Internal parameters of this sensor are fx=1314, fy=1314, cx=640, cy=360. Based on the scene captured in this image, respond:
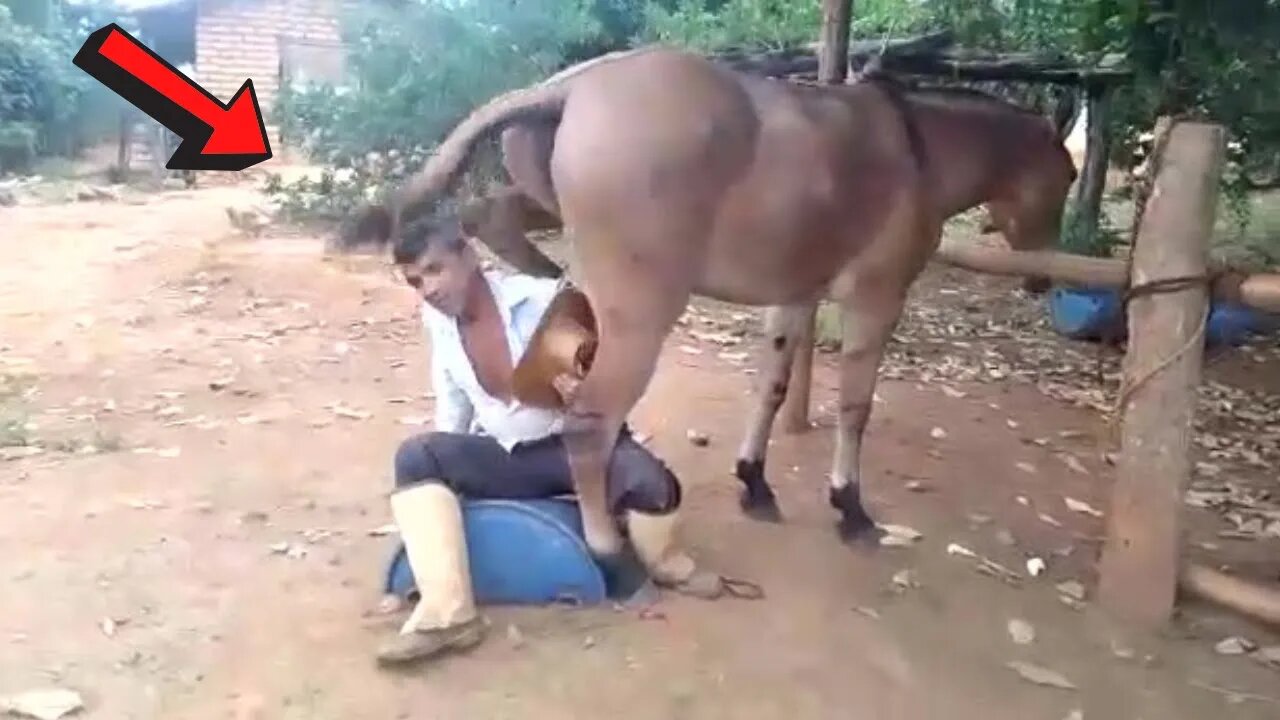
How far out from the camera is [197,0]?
17844 mm

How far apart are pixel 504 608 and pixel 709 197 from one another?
118 centimetres

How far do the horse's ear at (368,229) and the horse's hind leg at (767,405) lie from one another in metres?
1.45

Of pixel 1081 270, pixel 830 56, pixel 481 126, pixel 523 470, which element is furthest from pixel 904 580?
pixel 830 56

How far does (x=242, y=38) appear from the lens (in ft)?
57.4

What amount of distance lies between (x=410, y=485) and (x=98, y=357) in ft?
11.7

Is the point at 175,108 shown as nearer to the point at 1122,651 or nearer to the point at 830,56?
the point at 830,56

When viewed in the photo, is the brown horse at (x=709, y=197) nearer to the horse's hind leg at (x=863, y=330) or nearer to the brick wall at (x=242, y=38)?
the horse's hind leg at (x=863, y=330)

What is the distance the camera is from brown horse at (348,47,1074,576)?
3.28 metres

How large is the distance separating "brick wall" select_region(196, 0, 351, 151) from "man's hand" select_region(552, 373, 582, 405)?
14.8 meters

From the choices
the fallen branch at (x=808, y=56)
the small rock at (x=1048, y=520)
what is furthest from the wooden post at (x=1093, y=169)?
the small rock at (x=1048, y=520)

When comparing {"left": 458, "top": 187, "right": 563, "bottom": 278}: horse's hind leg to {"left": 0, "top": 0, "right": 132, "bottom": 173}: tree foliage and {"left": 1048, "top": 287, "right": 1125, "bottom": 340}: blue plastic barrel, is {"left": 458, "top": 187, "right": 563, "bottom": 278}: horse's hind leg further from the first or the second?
{"left": 0, "top": 0, "right": 132, "bottom": 173}: tree foliage

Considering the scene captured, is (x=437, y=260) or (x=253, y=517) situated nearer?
(x=437, y=260)

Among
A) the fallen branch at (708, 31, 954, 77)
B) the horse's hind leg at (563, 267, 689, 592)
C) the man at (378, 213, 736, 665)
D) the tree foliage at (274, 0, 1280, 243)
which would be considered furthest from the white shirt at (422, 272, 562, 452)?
the tree foliage at (274, 0, 1280, 243)

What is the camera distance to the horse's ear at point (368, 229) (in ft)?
11.0
